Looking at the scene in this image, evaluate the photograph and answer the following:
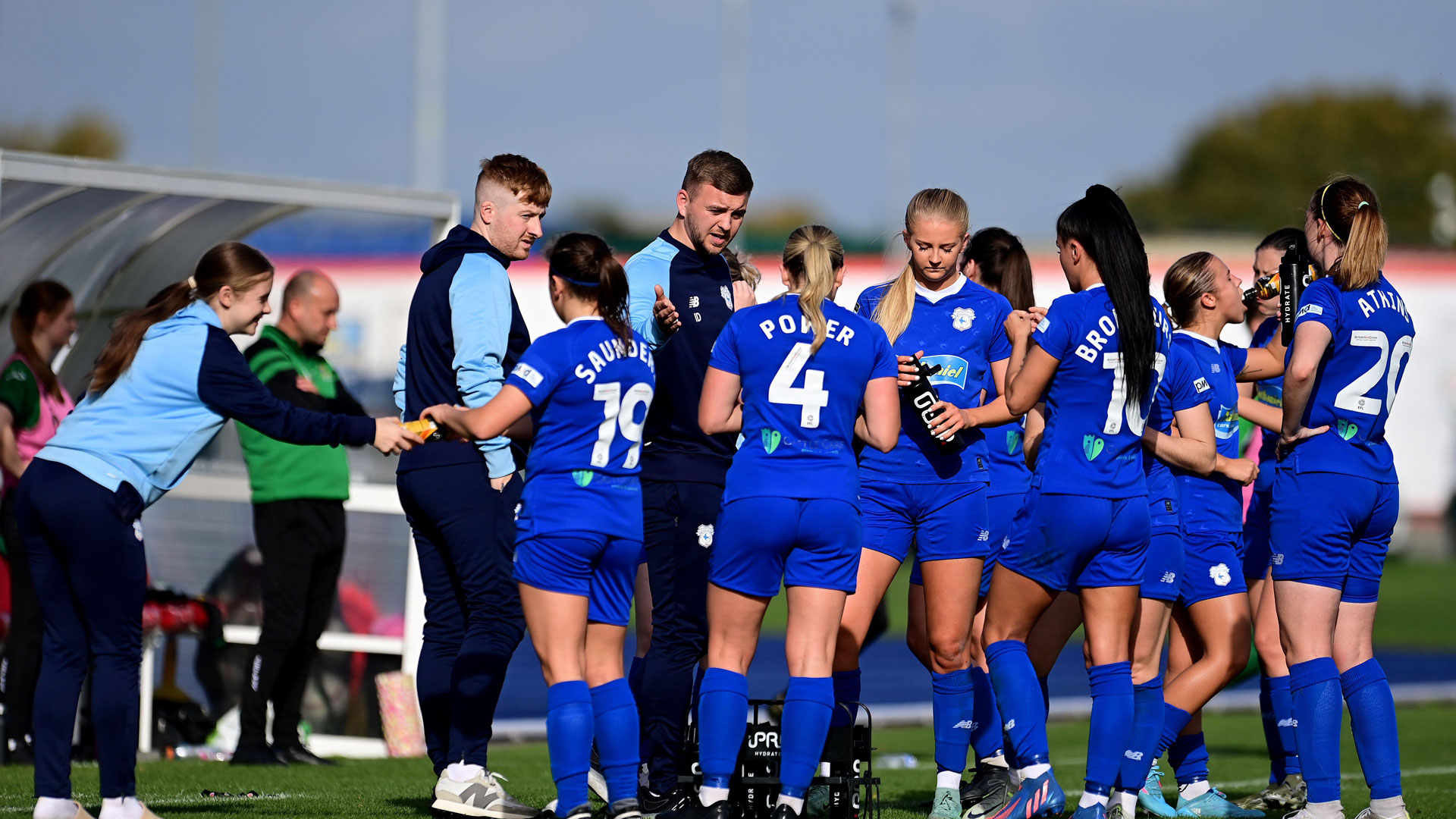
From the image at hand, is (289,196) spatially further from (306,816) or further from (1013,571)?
(1013,571)

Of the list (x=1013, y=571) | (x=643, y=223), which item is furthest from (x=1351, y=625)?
(x=643, y=223)

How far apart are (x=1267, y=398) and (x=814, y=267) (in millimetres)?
3338

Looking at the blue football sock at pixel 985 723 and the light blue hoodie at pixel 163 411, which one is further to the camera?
the blue football sock at pixel 985 723

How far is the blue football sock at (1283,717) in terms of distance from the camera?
24.5ft

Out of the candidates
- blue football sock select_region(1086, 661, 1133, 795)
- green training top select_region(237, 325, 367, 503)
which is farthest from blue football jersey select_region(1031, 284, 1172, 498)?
green training top select_region(237, 325, 367, 503)

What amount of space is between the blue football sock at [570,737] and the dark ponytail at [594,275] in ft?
4.12

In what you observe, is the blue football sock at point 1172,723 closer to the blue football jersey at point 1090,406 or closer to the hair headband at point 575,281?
the blue football jersey at point 1090,406

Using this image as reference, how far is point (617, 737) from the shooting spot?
5578mm

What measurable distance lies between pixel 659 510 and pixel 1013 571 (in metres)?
1.42

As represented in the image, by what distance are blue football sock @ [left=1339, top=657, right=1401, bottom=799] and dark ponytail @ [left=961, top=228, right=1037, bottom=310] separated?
2213 millimetres

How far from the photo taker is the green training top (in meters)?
8.99

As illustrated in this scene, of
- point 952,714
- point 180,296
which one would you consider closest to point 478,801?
point 952,714

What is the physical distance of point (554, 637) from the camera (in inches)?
217

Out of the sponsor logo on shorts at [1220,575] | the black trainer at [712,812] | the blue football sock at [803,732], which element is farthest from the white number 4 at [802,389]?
the sponsor logo on shorts at [1220,575]
